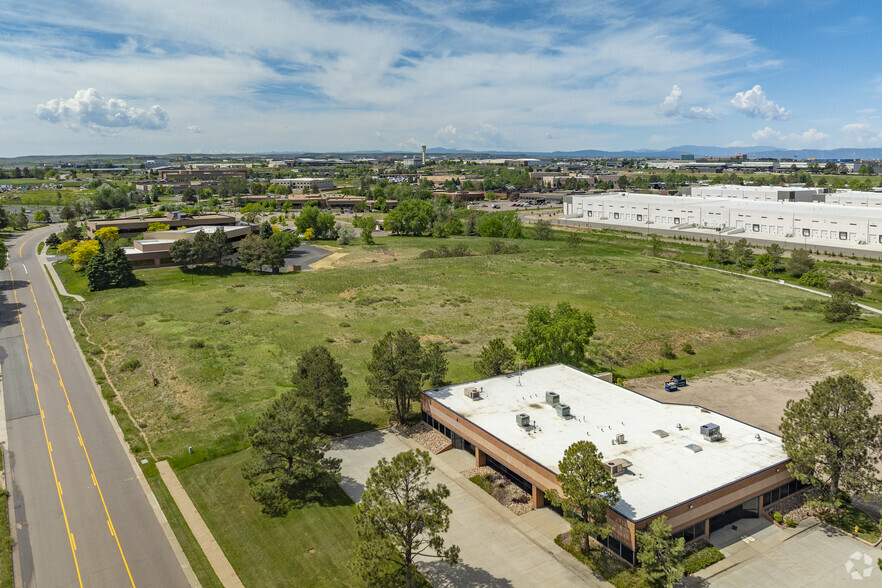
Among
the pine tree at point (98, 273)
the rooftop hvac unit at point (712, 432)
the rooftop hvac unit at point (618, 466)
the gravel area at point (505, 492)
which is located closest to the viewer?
the rooftop hvac unit at point (618, 466)

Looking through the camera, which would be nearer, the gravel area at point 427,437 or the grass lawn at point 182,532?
the grass lawn at point 182,532

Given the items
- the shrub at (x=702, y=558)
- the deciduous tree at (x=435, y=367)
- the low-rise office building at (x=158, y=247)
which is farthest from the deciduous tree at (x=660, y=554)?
the low-rise office building at (x=158, y=247)

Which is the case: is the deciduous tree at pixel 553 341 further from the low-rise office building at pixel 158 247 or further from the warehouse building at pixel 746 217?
the warehouse building at pixel 746 217

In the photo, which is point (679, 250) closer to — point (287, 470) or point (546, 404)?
point (546, 404)

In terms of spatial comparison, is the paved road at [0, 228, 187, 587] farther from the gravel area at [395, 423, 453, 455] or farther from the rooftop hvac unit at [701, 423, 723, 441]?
the rooftop hvac unit at [701, 423, 723, 441]

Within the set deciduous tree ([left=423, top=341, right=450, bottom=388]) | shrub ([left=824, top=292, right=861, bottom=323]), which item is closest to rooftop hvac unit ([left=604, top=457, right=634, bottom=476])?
deciduous tree ([left=423, top=341, right=450, bottom=388])

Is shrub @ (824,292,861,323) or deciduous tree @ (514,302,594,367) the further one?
shrub @ (824,292,861,323)

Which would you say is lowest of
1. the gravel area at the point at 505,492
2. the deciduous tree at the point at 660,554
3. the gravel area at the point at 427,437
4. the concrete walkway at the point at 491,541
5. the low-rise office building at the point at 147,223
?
the concrete walkway at the point at 491,541

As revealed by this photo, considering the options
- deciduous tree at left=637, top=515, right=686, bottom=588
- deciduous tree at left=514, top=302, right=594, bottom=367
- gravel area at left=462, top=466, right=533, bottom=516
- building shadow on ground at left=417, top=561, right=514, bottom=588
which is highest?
deciduous tree at left=514, top=302, right=594, bottom=367

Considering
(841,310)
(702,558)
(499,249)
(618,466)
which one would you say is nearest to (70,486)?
(618,466)

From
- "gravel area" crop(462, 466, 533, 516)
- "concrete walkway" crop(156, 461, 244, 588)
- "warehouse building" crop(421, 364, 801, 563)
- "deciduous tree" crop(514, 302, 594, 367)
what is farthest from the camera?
"deciduous tree" crop(514, 302, 594, 367)
